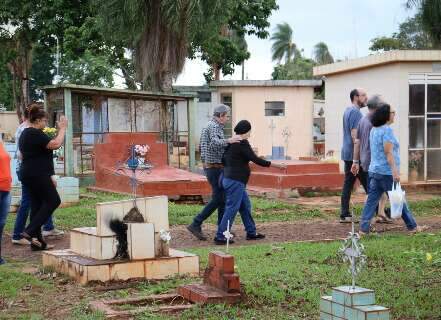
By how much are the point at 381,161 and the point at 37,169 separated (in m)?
4.04

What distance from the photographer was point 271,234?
32.2ft

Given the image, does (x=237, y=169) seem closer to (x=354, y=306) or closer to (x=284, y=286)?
(x=284, y=286)

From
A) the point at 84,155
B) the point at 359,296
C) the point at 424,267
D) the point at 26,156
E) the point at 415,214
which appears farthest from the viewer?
the point at 84,155

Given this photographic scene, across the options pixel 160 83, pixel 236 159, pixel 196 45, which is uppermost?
pixel 196 45

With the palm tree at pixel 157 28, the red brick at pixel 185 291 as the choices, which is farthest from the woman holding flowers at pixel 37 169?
the palm tree at pixel 157 28

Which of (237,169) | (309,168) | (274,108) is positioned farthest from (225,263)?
(274,108)

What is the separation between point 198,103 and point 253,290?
75.6 ft

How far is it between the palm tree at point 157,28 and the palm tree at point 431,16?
11661 mm

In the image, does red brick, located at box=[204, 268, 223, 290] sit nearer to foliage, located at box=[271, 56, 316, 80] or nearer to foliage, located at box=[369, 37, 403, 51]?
foliage, located at box=[369, 37, 403, 51]

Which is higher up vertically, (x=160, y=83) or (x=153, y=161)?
(x=160, y=83)

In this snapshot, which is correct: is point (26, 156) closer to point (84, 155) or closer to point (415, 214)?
point (415, 214)

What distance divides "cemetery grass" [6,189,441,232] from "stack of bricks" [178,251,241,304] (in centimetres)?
521

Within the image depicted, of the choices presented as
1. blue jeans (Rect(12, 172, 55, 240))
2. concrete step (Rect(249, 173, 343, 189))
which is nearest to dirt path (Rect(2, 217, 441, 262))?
blue jeans (Rect(12, 172, 55, 240))

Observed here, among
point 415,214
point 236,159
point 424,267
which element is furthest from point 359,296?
point 415,214
